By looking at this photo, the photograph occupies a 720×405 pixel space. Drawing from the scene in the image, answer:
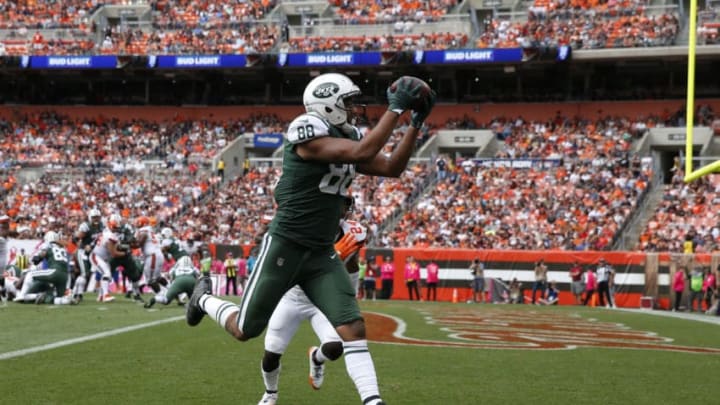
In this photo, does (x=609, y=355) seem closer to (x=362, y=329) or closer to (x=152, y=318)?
(x=362, y=329)

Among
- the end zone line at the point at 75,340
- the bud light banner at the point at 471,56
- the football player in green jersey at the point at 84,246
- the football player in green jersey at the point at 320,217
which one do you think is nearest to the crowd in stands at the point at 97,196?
the bud light banner at the point at 471,56

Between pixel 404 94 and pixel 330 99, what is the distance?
59 centimetres

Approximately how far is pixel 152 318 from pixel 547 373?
7036mm

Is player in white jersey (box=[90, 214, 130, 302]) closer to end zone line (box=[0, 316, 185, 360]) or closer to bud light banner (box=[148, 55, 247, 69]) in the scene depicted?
end zone line (box=[0, 316, 185, 360])

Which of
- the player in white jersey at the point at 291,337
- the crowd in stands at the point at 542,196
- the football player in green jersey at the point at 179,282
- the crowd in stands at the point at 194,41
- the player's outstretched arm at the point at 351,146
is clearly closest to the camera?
the player's outstretched arm at the point at 351,146

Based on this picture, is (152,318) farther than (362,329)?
Yes

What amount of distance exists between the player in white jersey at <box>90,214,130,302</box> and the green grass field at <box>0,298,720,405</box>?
2.96 metres

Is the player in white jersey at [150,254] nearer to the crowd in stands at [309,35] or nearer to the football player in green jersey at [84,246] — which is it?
the football player in green jersey at [84,246]

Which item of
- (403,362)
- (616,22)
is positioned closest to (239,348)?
(403,362)

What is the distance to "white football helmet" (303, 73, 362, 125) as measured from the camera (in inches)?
223

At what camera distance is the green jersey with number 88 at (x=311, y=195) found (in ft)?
18.6

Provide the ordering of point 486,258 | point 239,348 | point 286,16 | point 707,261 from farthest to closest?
point 286,16 → point 486,258 → point 707,261 → point 239,348

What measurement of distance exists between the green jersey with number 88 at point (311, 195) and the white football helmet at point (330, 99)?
57 mm

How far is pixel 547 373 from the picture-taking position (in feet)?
27.9
